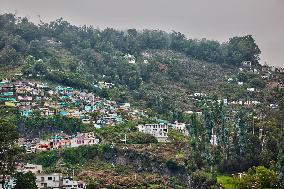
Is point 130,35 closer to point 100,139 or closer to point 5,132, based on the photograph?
point 100,139

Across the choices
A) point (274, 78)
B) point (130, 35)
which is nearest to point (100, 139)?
point (274, 78)

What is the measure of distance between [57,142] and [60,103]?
29.8ft

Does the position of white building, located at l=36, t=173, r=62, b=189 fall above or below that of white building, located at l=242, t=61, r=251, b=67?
below

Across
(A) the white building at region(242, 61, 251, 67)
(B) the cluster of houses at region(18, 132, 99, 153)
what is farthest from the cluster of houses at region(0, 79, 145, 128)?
(A) the white building at region(242, 61, 251, 67)

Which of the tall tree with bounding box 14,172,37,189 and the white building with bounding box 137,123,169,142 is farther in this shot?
the white building with bounding box 137,123,169,142

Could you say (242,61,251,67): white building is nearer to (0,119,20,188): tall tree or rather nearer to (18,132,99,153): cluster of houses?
(18,132,99,153): cluster of houses

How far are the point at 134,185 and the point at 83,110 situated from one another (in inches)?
620

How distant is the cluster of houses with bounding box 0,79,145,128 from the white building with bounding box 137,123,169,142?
263 centimetres

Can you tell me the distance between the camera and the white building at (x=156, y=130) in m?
48.6

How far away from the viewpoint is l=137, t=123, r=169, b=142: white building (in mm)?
48581

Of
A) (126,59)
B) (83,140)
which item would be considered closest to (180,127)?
(83,140)

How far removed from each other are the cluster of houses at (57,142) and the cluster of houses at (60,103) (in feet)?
11.6

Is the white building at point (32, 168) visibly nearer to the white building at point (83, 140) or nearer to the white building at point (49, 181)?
the white building at point (49, 181)

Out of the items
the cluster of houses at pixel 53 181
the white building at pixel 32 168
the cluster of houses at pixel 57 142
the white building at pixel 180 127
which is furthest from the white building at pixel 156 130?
the white building at pixel 32 168
